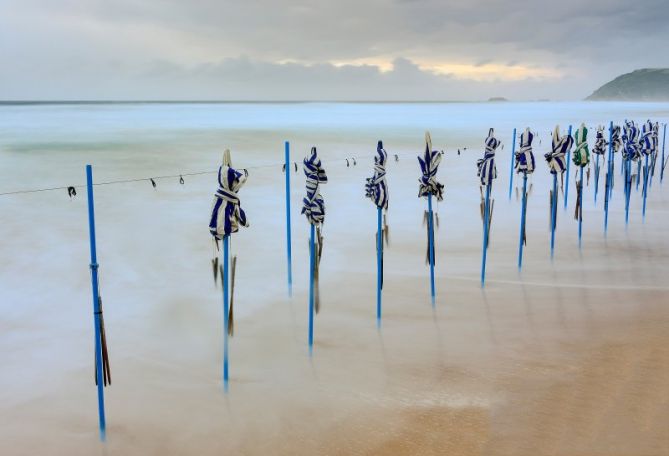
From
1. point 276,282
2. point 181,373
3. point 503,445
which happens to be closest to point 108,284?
point 276,282

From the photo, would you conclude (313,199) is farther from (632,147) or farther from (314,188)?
(632,147)

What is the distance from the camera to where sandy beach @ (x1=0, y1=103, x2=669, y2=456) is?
5.46 metres

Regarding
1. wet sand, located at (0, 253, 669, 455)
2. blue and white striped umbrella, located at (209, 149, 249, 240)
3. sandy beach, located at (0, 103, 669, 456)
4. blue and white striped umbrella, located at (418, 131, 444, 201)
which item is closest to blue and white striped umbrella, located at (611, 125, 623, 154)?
sandy beach, located at (0, 103, 669, 456)

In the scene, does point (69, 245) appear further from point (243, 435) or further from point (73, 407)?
point (243, 435)

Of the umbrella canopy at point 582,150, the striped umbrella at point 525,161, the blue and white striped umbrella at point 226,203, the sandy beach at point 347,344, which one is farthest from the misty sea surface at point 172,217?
the blue and white striped umbrella at point 226,203

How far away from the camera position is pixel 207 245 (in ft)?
41.4

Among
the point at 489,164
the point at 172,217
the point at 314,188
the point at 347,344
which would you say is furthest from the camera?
the point at 172,217

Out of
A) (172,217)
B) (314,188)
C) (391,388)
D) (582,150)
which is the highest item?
(582,150)

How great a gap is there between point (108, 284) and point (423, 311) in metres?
5.29

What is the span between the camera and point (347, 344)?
7.36m

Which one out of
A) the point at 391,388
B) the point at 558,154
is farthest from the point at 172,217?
the point at 391,388

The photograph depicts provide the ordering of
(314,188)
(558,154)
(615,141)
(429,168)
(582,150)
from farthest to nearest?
(615,141) → (582,150) → (558,154) → (429,168) → (314,188)

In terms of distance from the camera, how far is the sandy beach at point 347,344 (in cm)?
546

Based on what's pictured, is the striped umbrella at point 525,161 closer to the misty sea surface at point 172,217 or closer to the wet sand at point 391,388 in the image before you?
the misty sea surface at point 172,217
